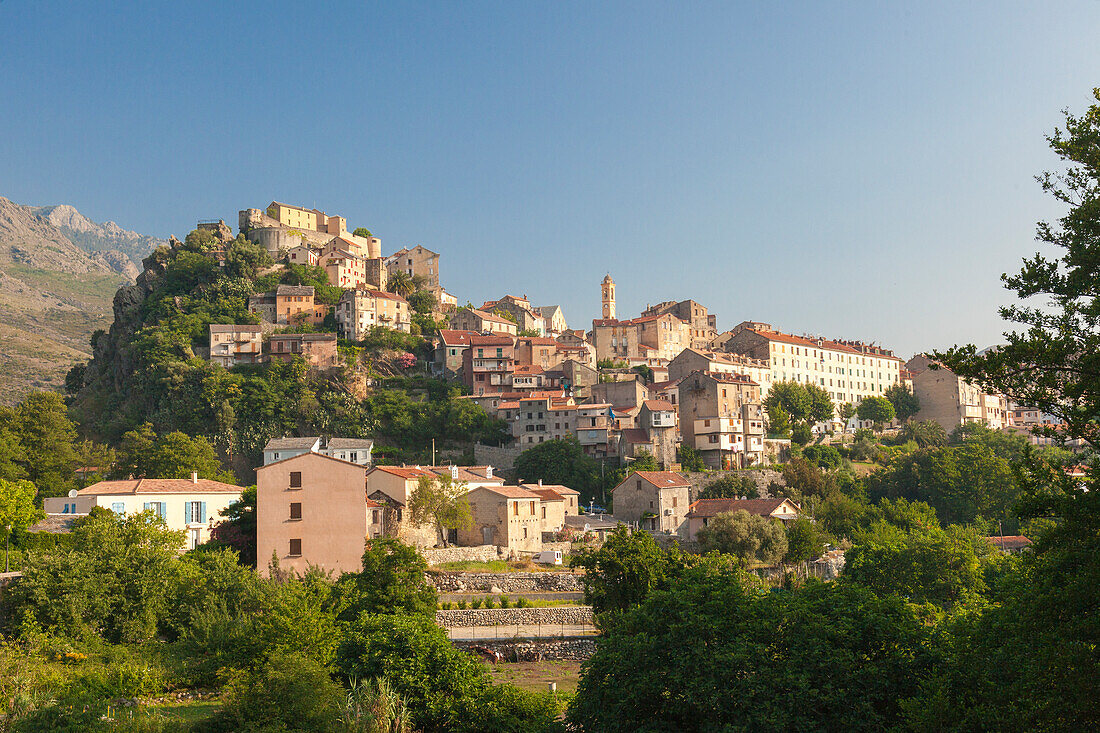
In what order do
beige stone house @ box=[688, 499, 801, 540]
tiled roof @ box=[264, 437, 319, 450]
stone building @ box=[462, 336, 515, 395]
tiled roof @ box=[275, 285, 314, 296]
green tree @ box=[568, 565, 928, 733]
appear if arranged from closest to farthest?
green tree @ box=[568, 565, 928, 733] → beige stone house @ box=[688, 499, 801, 540] → tiled roof @ box=[264, 437, 319, 450] → stone building @ box=[462, 336, 515, 395] → tiled roof @ box=[275, 285, 314, 296]

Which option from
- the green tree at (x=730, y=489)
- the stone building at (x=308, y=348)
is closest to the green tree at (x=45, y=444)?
the stone building at (x=308, y=348)

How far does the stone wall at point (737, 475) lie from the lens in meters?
73.1

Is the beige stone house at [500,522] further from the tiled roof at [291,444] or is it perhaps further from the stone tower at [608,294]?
the stone tower at [608,294]

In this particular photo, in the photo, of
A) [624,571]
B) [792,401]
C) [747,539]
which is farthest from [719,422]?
[624,571]

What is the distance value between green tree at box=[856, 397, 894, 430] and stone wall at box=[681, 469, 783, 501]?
27087mm

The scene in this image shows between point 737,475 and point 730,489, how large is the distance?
9.60 feet

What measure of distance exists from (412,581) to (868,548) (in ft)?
88.1

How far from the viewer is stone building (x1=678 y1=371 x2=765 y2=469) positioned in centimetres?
7988

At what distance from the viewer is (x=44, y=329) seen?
17300cm

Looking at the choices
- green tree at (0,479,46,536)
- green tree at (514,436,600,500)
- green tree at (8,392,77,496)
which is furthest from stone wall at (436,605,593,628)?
green tree at (8,392,77,496)

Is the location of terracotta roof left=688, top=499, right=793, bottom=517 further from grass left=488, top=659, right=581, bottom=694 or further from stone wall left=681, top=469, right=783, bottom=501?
grass left=488, top=659, right=581, bottom=694

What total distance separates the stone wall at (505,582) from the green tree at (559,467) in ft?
72.0

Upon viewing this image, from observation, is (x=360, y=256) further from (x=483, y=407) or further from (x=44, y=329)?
(x=44, y=329)

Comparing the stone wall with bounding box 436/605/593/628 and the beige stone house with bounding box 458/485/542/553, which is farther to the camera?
the beige stone house with bounding box 458/485/542/553
